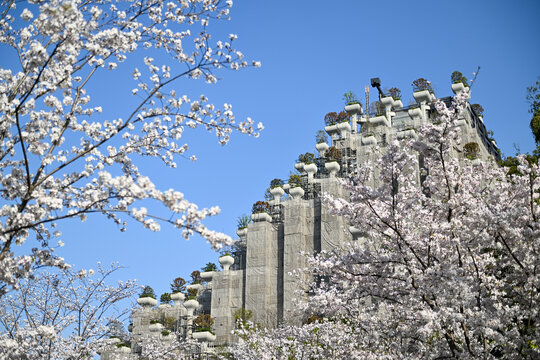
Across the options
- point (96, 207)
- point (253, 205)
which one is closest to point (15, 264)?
point (96, 207)

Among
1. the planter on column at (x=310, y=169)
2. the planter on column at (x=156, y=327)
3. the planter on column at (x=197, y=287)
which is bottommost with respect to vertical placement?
the planter on column at (x=156, y=327)

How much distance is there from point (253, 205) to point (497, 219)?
37123mm

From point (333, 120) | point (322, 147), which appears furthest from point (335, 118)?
point (322, 147)

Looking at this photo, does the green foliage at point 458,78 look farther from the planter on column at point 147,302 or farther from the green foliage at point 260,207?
the planter on column at point 147,302

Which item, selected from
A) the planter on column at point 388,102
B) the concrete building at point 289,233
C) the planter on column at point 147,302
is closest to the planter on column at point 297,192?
the concrete building at point 289,233

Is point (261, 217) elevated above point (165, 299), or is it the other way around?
point (261, 217)

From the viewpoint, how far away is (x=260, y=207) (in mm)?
45844

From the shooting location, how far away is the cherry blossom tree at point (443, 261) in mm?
9688

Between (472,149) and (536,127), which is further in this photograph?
(472,149)

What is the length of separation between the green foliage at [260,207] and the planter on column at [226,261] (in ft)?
13.8

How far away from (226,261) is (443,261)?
35405 mm

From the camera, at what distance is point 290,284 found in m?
41.5

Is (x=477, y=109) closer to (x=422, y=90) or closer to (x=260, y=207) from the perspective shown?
(x=422, y=90)

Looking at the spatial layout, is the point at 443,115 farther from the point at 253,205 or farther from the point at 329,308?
the point at 253,205
